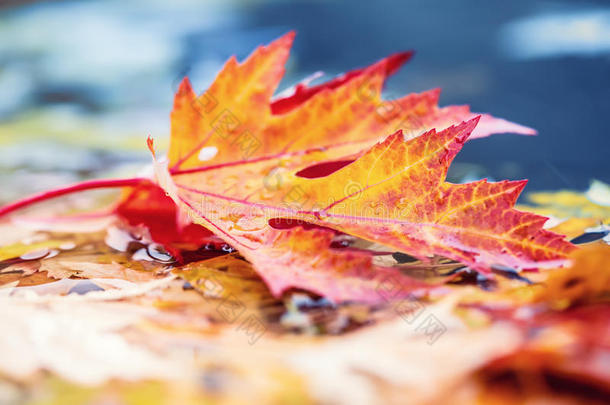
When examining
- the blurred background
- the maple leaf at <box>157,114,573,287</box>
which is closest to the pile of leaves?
the maple leaf at <box>157,114,573,287</box>

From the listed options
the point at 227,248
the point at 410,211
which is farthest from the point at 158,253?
the point at 410,211

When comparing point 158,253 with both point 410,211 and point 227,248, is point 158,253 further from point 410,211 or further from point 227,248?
point 410,211

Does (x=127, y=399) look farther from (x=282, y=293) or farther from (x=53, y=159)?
(x=53, y=159)

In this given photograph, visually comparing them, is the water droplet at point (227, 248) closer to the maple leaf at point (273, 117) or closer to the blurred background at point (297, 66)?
the maple leaf at point (273, 117)

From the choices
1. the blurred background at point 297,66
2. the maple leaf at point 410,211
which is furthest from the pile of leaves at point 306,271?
the blurred background at point 297,66

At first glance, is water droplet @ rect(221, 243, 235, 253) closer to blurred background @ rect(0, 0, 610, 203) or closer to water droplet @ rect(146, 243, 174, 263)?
water droplet @ rect(146, 243, 174, 263)

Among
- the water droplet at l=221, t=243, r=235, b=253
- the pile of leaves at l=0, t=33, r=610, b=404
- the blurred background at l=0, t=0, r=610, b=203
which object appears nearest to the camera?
the pile of leaves at l=0, t=33, r=610, b=404

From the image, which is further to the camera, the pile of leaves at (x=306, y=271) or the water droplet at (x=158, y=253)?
the water droplet at (x=158, y=253)
